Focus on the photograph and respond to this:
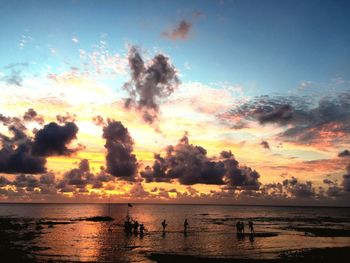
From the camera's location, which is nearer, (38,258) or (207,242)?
(38,258)

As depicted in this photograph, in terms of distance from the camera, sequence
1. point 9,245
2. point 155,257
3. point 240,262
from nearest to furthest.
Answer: point 240,262
point 155,257
point 9,245

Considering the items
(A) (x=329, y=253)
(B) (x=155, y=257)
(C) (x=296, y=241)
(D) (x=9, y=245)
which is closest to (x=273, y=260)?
(A) (x=329, y=253)

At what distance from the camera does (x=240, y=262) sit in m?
46.2

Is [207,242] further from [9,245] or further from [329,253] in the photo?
[9,245]

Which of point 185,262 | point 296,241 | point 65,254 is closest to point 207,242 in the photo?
point 296,241

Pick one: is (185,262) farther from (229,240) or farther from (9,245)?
(9,245)

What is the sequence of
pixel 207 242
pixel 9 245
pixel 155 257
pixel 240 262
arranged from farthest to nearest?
pixel 207 242 < pixel 9 245 < pixel 155 257 < pixel 240 262

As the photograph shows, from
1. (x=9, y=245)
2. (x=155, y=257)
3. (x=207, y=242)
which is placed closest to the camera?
(x=155, y=257)

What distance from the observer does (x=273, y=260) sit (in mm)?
47500

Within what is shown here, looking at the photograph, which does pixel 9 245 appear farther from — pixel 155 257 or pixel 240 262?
pixel 240 262

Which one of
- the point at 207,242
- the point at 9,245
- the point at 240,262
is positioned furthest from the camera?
the point at 207,242

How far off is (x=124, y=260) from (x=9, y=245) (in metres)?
25.7

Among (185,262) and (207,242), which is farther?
(207,242)

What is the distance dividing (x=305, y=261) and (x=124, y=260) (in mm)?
24442
